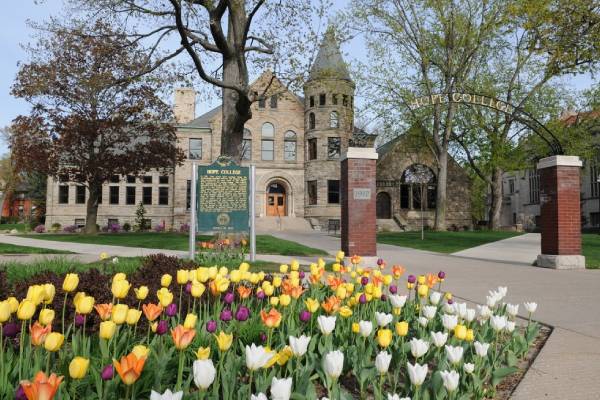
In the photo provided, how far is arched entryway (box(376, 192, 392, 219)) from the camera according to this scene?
1607 inches

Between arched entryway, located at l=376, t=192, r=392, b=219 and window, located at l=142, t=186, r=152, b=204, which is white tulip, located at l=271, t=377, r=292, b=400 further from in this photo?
window, located at l=142, t=186, r=152, b=204

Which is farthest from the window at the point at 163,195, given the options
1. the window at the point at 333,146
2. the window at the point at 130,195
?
the window at the point at 333,146

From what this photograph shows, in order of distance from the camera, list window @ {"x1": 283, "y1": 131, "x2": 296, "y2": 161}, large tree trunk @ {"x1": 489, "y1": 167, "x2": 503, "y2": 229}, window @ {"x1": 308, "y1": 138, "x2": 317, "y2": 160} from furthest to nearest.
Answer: window @ {"x1": 283, "y1": 131, "x2": 296, "y2": 161} → window @ {"x1": 308, "y1": 138, "x2": 317, "y2": 160} → large tree trunk @ {"x1": 489, "y1": 167, "x2": 503, "y2": 229}

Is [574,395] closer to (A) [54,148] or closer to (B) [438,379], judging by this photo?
(B) [438,379]

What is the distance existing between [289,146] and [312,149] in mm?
2293

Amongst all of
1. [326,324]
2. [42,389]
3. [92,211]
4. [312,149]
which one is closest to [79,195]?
[92,211]

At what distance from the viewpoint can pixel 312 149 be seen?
4238cm

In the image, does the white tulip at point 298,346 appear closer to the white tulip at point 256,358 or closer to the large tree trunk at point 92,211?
the white tulip at point 256,358

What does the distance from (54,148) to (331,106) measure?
76.1 feet

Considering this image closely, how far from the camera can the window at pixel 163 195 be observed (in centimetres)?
4469

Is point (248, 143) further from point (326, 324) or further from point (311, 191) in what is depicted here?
point (326, 324)

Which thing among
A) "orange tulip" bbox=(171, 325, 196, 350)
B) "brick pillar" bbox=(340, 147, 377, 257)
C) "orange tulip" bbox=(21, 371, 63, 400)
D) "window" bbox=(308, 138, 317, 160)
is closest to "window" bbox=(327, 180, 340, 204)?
"window" bbox=(308, 138, 317, 160)

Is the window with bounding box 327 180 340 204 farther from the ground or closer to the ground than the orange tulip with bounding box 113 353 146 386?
farther from the ground

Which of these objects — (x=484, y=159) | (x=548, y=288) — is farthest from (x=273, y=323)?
(x=484, y=159)
